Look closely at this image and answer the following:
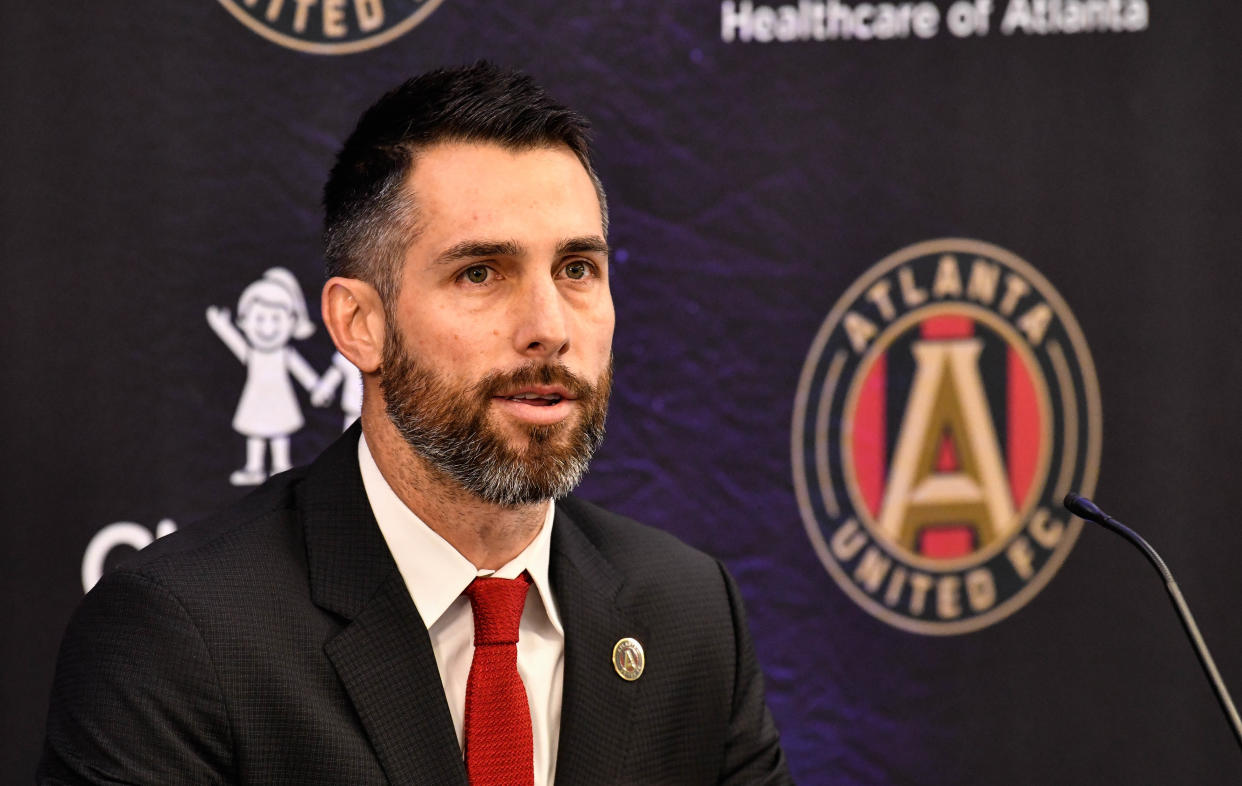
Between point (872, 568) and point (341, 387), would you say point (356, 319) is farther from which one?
point (872, 568)

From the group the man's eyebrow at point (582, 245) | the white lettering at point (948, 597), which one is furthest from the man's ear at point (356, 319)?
the white lettering at point (948, 597)

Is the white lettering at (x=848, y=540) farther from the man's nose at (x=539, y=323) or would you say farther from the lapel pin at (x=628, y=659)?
the man's nose at (x=539, y=323)

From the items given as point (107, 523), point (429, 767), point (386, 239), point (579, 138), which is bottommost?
point (429, 767)

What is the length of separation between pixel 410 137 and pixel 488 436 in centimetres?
43

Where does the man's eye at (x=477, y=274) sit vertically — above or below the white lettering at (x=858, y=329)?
above

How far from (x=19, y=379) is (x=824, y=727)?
162 centimetres

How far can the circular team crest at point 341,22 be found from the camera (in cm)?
246

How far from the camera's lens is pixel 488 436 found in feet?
5.72

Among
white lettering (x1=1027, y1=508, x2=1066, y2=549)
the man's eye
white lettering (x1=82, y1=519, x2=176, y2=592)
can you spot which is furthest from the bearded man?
white lettering (x1=1027, y1=508, x2=1066, y2=549)

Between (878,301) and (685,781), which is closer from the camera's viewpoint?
(685,781)

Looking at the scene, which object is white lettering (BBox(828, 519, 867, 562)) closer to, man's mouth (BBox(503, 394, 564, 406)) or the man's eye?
man's mouth (BBox(503, 394, 564, 406))

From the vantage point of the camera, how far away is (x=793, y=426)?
2506 mm

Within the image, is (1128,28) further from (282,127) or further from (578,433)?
(282,127)

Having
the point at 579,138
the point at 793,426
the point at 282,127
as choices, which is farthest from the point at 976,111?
the point at 282,127
